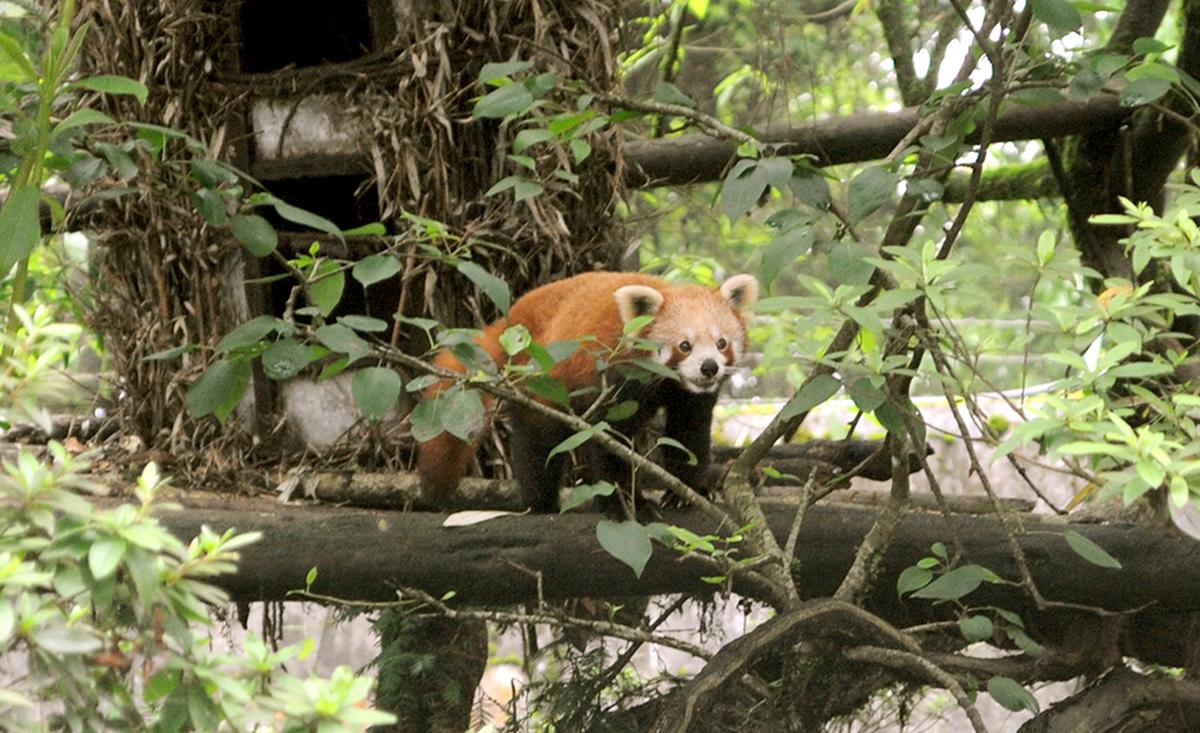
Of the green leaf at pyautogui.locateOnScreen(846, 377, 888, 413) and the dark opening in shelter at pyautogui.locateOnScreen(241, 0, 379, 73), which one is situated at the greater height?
the dark opening in shelter at pyautogui.locateOnScreen(241, 0, 379, 73)

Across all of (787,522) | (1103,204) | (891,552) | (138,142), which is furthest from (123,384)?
(1103,204)

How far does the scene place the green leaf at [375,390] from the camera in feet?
8.09

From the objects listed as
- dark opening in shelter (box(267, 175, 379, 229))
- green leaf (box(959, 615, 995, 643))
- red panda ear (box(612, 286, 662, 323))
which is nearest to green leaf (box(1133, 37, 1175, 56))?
green leaf (box(959, 615, 995, 643))

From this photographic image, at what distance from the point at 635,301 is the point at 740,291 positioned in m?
0.59

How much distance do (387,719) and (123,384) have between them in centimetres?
291

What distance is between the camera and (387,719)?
4.96 ft

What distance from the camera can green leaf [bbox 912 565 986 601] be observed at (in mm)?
2715

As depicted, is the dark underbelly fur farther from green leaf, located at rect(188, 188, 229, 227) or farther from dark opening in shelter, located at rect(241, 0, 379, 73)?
dark opening in shelter, located at rect(241, 0, 379, 73)

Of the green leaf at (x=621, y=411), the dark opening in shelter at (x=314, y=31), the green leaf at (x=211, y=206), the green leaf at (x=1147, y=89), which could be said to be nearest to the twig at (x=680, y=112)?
the green leaf at (x=621, y=411)

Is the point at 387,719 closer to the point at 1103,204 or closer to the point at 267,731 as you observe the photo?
the point at 267,731

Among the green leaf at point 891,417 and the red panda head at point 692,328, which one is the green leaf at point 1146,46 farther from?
the red panda head at point 692,328

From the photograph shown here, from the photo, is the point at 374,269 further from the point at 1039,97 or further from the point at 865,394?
the point at 1039,97

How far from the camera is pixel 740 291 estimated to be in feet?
13.1

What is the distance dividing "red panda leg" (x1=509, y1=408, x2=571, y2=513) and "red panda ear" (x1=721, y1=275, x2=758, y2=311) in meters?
0.75
